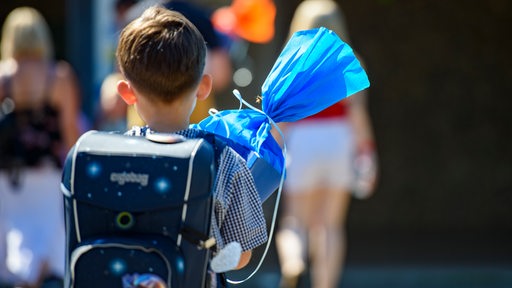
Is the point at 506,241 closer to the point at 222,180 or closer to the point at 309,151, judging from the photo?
the point at 309,151

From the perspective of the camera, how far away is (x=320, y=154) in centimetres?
646

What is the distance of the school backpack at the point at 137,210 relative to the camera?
7.77 ft

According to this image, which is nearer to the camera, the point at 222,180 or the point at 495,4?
the point at 222,180

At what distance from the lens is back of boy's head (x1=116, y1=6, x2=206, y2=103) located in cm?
250

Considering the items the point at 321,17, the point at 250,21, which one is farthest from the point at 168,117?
the point at 321,17

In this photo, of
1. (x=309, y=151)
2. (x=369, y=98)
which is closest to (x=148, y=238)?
(x=309, y=151)

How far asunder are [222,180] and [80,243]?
377 mm

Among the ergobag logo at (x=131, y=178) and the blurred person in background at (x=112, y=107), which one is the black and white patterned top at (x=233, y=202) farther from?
the blurred person in background at (x=112, y=107)

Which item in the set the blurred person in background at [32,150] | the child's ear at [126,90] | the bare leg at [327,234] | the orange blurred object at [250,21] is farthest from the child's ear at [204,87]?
the bare leg at [327,234]

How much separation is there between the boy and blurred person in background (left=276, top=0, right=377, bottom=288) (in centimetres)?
382

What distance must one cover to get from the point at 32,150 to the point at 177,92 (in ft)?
10.3

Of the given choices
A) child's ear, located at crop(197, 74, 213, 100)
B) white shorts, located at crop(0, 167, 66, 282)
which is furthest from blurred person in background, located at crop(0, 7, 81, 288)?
child's ear, located at crop(197, 74, 213, 100)

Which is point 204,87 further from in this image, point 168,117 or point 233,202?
point 233,202

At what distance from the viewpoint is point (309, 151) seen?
21.2 ft
